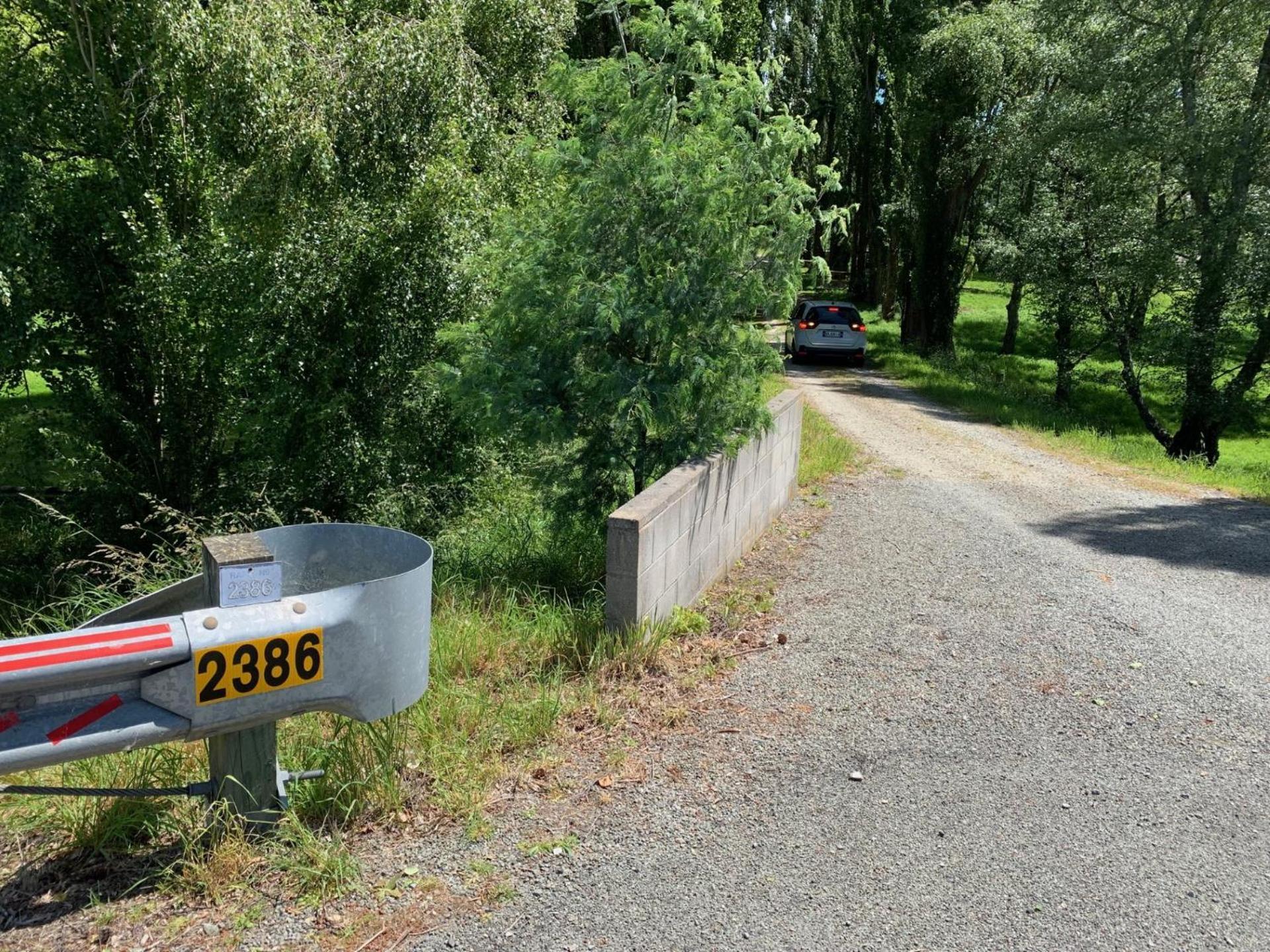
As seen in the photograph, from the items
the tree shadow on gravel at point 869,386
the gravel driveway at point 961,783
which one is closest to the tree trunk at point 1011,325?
the tree shadow on gravel at point 869,386

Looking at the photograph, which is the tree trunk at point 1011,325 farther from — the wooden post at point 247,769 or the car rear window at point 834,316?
the wooden post at point 247,769

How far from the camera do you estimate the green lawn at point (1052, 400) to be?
546 inches

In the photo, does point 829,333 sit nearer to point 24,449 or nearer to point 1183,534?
point 1183,534

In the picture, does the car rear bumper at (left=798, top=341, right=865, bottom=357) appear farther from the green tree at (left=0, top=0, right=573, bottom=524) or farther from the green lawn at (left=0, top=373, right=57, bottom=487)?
the green lawn at (left=0, top=373, right=57, bottom=487)

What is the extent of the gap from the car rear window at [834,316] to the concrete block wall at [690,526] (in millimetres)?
17579

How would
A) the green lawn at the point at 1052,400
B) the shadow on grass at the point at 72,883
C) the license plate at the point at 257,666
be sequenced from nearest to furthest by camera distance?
the license plate at the point at 257,666 → the shadow on grass at the point at 72,883 → the green lawn at the point at 1052,400

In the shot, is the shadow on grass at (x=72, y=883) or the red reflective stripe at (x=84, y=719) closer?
the red reflective stripe at (x=84, y=719)

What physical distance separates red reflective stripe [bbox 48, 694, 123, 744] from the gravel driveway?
1249 millimetres

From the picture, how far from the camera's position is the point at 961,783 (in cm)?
411

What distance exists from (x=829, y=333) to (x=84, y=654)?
79.8 ft

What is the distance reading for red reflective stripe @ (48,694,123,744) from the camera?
2.68 metres

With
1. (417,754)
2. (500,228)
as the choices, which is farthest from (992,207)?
(417,754)

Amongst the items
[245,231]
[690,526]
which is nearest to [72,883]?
[690,526]

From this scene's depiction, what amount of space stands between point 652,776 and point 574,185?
416 centimetres
